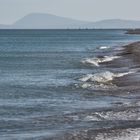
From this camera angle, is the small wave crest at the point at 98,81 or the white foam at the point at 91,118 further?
the small wave crest at the point at 98,81

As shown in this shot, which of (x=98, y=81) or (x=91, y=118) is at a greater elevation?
(x=91, y=118)

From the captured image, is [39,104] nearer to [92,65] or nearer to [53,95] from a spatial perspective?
[53,95]

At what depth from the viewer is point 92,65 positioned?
6366 centimetres

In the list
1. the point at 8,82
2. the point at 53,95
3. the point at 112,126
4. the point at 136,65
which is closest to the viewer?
the point at 112,126

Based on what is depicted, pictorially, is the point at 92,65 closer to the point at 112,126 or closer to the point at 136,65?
the point at 136,65

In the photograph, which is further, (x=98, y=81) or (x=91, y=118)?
(x=98, y=81)

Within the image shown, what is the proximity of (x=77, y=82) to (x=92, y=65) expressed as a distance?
67.7 ft

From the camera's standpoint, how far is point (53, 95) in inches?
1395

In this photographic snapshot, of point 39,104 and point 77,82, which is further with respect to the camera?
point 77,82

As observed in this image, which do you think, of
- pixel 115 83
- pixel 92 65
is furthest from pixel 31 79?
pixel 92 65

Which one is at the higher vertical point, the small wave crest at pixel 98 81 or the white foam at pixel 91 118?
the white foam at pixel 91 118

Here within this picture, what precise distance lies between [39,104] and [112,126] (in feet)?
26.0

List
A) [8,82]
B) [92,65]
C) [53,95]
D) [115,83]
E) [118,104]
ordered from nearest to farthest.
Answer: [118,104]
[53,95]
[115,83]
[8,82]
[92,65]

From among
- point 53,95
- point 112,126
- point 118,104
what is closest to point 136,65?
point 53,95
